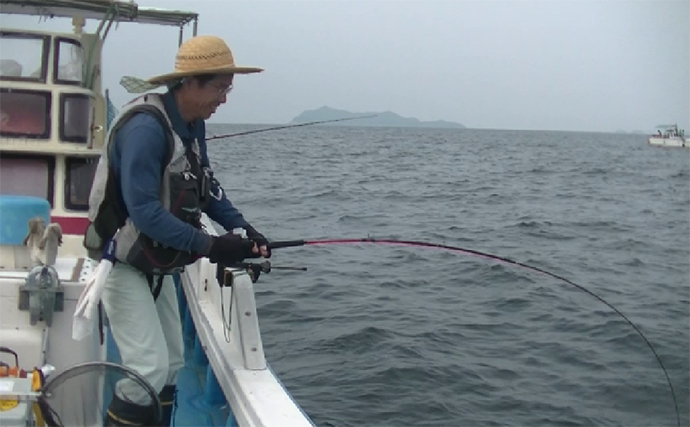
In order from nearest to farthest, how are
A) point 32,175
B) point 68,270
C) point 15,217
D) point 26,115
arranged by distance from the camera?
point 15,217, point 68,270, point 26,115, point 32,175

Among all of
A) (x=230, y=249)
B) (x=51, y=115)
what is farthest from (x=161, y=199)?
(x=51, y=115)

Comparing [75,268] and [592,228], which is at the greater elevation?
[75,268]

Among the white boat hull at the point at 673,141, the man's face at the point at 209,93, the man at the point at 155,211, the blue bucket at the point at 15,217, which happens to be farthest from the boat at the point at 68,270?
the white boat hull at the point at 673,141

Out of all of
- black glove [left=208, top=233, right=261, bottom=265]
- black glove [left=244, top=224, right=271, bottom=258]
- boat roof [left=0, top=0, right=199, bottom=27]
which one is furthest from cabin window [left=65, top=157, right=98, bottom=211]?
black glove [left=208, top=233, right=261, bottom=265]

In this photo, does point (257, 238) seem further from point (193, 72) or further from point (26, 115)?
point (26, 115)

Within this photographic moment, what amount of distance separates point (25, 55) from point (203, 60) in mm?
2564

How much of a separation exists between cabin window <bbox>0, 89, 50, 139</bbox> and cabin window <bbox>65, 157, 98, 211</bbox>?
25 centimetres

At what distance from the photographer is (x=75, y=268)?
303 centimetres

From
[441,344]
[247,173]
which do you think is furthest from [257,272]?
[247,173]

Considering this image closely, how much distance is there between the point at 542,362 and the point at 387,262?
401cm

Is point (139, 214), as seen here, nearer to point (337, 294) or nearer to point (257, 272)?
point (257, 272)

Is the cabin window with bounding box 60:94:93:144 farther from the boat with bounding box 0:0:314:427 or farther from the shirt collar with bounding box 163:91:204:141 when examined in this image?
the shirt collar with bounding box 163:91:204:141

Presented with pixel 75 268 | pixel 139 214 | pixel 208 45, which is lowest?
pixel 75 268

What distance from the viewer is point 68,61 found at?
4805mm
